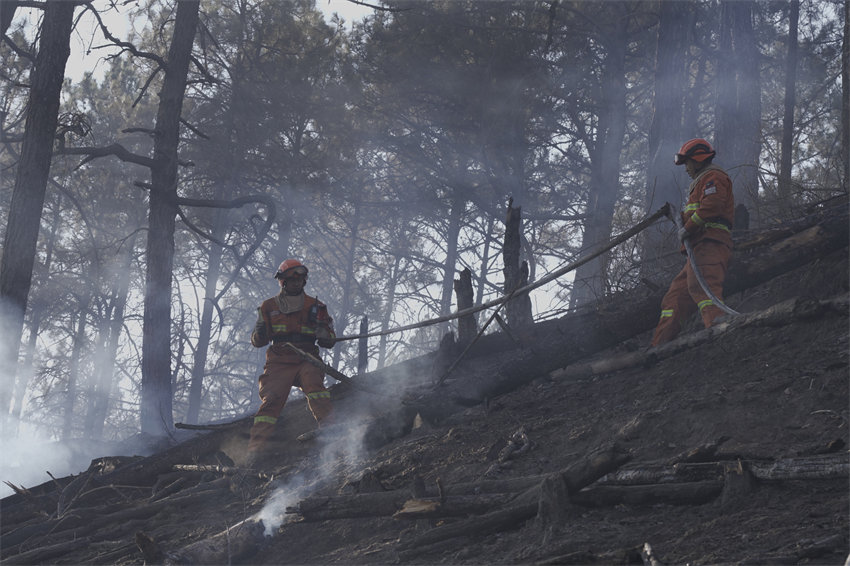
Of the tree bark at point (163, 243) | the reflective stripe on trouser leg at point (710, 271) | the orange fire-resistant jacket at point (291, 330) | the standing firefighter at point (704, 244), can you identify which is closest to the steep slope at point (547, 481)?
the reflective stripe on trouser leg at point (710, 271)

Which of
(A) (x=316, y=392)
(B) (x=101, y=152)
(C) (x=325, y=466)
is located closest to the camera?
(C) (x=325, y=466)

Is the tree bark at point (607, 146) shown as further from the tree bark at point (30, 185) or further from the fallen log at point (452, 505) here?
the fallen log at point (452, 505)

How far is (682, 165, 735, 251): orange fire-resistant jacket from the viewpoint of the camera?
6816mm

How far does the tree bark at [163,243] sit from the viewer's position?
1227 centimetres

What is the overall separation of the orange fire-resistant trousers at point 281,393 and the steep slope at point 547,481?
0.91ft

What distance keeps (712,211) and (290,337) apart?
426 cm

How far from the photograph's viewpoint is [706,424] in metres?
4.90

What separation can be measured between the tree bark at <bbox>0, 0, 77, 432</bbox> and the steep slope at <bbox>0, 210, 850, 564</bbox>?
3.97 m

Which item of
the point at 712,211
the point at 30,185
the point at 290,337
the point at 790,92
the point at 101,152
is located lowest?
the point at 290,337

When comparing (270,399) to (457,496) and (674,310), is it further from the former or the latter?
(674,310)

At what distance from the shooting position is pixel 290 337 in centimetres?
794

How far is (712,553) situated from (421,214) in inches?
676

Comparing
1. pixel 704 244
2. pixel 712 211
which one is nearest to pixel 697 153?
pixel 712 211

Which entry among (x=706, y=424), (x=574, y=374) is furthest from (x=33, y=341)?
(x=706, y=424)
